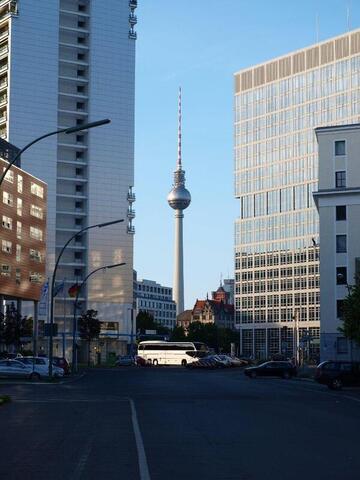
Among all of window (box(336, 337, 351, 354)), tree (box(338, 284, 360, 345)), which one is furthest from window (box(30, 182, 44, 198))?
tree (box(338, 284, 360, 345))

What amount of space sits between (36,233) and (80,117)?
43.0 metres

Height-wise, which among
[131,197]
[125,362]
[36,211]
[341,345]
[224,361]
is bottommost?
[125,362]

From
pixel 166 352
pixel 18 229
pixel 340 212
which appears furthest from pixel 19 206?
pixel 166 352

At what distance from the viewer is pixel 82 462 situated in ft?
45.3

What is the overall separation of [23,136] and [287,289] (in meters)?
59.0

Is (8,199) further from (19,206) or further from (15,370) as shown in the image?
(15,370)

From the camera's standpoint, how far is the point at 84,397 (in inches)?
1390

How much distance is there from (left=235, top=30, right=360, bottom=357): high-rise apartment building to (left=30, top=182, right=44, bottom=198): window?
65.3m

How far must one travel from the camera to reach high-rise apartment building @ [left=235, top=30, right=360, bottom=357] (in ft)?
492

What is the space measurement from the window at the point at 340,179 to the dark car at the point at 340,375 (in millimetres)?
40035

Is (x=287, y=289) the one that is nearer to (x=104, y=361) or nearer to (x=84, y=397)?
(x=104, y=361)

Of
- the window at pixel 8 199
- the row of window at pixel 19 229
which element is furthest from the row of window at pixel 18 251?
the window at pixel 8 199

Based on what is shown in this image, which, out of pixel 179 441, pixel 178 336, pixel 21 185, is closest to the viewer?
pixel 179 441

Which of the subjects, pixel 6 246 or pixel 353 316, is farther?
pixel 6 246
